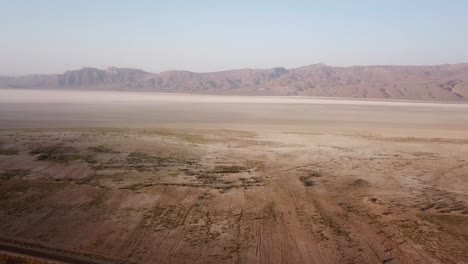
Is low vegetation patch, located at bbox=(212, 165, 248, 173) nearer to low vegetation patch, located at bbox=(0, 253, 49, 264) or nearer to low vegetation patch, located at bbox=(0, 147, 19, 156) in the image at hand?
low vegetation patch, located at bbox=(0, 253, 49, 264)

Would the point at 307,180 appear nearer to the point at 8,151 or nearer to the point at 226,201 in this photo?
the point at 226,201

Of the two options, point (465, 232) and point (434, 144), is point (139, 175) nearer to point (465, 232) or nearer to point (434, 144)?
point (465, 232)

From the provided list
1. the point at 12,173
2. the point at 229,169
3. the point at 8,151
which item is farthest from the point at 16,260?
the point at 8,151

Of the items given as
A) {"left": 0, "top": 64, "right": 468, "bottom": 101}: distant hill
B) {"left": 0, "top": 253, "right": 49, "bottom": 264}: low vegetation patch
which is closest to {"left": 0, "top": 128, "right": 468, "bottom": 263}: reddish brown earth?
{"left": 0, "top": 253, "right": 49, "bottom": 264}: low vegetation patch

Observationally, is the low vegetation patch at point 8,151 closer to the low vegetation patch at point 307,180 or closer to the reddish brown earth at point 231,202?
the reddish brown earth at point 231,202

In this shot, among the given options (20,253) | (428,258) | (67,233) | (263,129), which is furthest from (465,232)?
(263,129)
